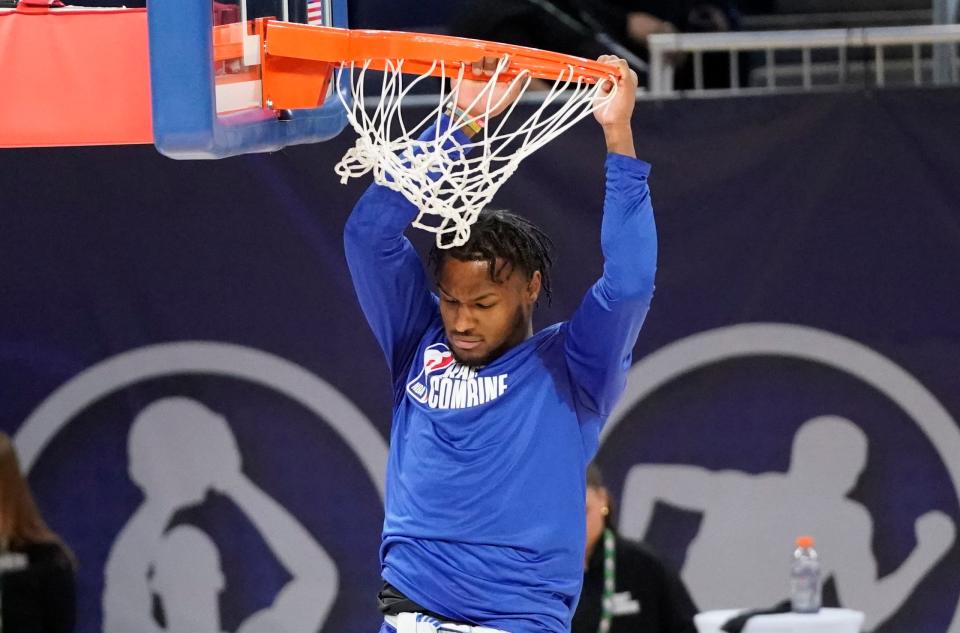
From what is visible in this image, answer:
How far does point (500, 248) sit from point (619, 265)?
28 cm

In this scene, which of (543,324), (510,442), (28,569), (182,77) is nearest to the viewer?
(182,77)

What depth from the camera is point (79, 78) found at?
3.57m

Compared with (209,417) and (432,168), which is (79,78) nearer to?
(432,168)

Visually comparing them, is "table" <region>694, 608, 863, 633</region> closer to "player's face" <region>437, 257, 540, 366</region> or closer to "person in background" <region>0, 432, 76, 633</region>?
"player's face" <region>437, 257, 540, 366</region>

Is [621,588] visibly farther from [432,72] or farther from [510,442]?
[432,72]

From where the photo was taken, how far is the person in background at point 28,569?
5.47m

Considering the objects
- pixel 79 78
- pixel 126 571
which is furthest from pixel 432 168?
pixel 126 571

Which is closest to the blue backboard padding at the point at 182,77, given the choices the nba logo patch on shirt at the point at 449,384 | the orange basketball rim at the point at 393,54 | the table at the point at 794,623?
the orange basketball rim at the point at 393,54

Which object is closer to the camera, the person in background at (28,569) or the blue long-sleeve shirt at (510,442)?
the blue long-sleeve shirt at (510,442)

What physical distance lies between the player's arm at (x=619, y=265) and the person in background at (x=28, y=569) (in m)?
2.67

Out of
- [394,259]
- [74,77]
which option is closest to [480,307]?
[394,259]

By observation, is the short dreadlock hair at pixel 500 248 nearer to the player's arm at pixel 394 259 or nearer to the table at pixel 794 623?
the player's arm at pixel 394 259

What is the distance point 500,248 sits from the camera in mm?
3498

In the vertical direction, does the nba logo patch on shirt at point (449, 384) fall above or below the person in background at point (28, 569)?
above
